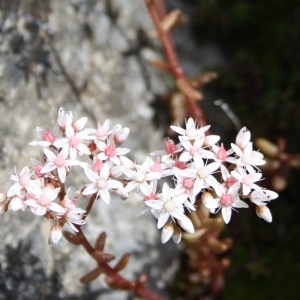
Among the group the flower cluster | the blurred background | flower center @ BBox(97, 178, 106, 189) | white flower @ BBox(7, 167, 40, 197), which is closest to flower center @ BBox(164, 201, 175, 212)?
the flower cluster

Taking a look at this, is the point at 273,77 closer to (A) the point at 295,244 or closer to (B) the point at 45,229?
(A) the point at 295,244

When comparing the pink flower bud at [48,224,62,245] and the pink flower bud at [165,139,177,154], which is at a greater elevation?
the pink flower bud at [165,139,177,154]

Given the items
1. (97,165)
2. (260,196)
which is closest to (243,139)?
(260,196)

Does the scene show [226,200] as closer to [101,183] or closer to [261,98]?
[101,183]

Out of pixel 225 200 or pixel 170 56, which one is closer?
pixel 225 200

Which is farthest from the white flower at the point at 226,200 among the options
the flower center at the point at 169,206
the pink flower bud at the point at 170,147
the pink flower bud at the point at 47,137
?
the pink flower bud at the point at 47,137

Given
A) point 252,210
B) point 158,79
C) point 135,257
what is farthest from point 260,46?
point 135,257

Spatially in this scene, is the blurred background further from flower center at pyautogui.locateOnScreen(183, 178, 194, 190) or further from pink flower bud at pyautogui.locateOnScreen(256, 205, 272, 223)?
flower center at pyautogui.locateOnScreen(183, 178, 194, 190)
